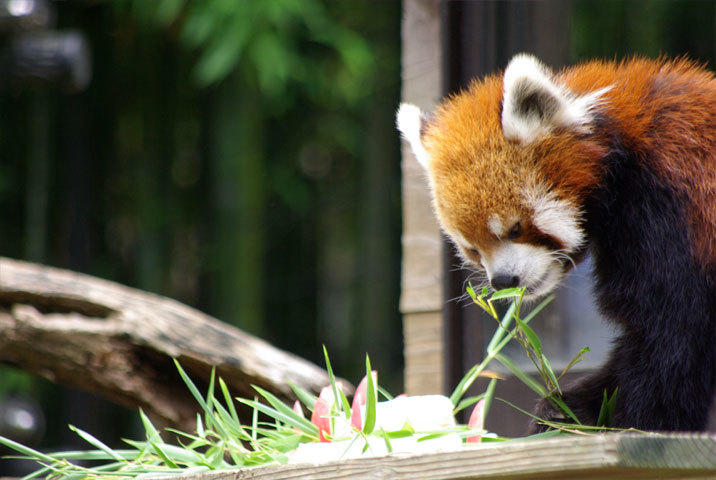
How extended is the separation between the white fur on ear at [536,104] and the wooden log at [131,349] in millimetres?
1042

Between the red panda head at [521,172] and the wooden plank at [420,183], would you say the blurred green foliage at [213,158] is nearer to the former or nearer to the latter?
the wooden plank at [420,183]

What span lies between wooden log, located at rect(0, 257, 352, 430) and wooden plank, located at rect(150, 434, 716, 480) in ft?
3.86

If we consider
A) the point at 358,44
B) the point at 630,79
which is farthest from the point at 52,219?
the point at 630,79

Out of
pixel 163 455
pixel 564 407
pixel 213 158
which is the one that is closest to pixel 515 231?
pixel 564 407

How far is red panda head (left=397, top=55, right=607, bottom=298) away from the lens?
1349mm

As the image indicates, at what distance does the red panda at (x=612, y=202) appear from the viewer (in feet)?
3.97

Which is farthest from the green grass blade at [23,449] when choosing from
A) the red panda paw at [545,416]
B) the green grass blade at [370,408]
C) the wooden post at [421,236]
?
the wooden post at [421,236]

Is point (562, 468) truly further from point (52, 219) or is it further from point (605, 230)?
point (52, 219)

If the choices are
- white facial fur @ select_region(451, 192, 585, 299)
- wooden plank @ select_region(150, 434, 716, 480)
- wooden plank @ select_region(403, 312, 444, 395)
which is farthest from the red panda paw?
wooden plank @ select_region(403, 312, 444, 395)

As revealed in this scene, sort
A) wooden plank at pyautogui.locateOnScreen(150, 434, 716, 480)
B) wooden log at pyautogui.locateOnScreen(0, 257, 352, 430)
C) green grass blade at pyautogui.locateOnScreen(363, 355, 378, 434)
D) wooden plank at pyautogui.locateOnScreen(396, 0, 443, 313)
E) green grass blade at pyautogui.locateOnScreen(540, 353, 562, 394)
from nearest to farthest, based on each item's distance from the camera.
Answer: wooden plank at pyautogui.locateOnScreen(150, 434, 716, 480), green grass blade at pyautogui.locateOnScreen(363, 355, 378, 434), green grass blade at pyautogui.locateOnScreen(540, 353, 562, 394), wooden log at pyautogui.locateOnScreen(0, 257, 352, 430), wooden plank at pyautogui.locateOnScreen(396, 0, 443, 313)

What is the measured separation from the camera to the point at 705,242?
1213 mm

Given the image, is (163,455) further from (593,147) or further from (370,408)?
(593,147)

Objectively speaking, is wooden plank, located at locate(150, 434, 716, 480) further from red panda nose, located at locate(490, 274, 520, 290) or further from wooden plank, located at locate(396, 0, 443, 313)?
wooden plank, located at locate(396, 0, 443, 313)

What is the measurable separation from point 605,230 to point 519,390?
757 mm
